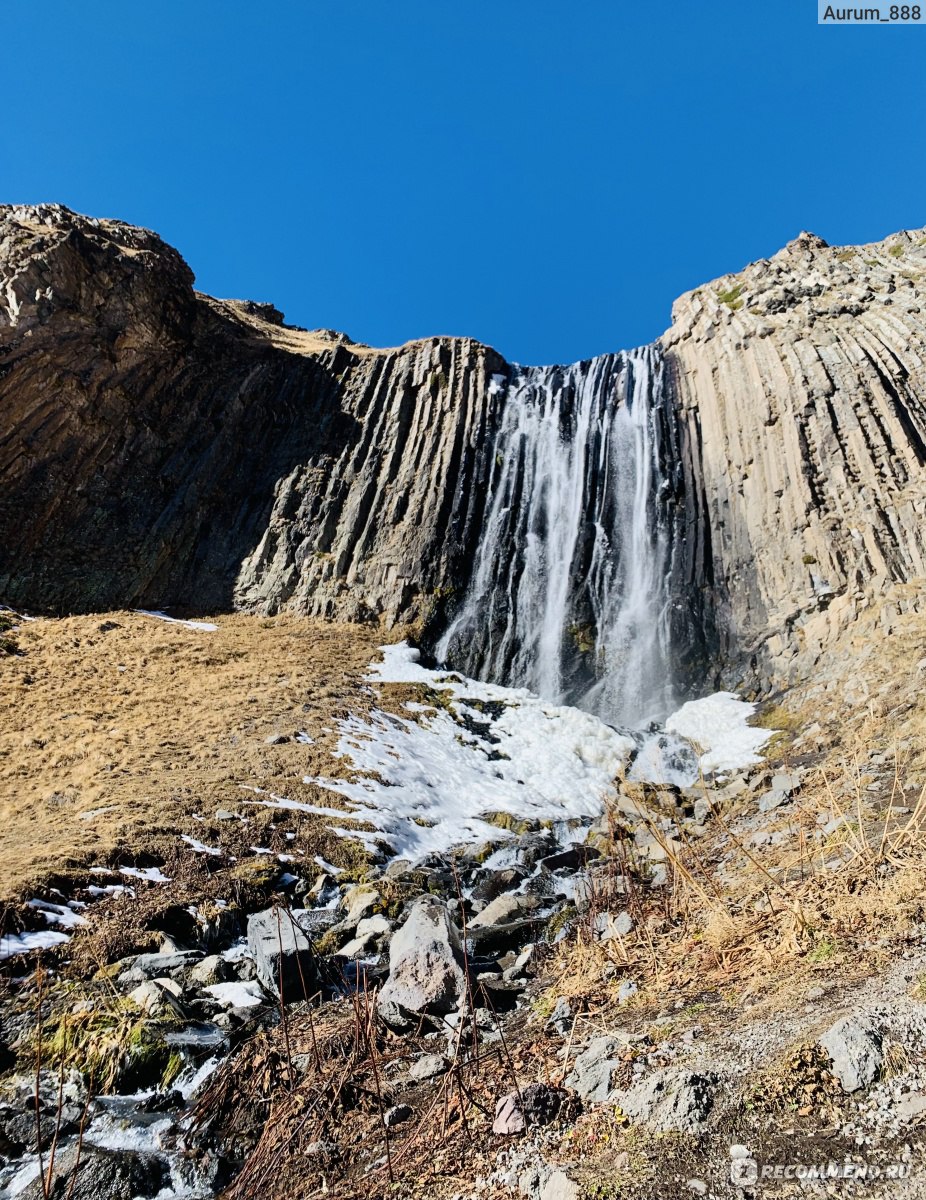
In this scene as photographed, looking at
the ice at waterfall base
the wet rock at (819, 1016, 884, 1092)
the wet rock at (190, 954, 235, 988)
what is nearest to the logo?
the wet rock at (819, 1016, 884, 1092)

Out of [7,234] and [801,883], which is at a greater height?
[7,234]

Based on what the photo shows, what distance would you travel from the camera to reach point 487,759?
18.0 metres

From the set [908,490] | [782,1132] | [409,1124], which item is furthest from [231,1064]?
[908,490]

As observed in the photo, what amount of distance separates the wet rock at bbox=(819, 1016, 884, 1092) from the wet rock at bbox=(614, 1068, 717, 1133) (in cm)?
53

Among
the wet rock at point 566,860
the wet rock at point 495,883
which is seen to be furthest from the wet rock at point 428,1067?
the wet rock at point 566,860

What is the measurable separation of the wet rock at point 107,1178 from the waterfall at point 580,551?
744 inches

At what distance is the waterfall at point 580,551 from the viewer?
24.4 m

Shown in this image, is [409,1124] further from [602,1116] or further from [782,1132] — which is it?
[782,1132]

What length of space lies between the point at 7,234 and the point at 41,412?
7.56 meters

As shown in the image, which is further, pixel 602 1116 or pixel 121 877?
pixel 121 877

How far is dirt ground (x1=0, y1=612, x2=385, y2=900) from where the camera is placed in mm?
11141

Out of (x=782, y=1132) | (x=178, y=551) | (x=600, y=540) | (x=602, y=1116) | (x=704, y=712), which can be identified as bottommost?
(x=602, y=1116)

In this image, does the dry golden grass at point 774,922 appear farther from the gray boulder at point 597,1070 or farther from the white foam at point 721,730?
the white foam at point 721,730

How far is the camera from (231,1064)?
5004 mm
